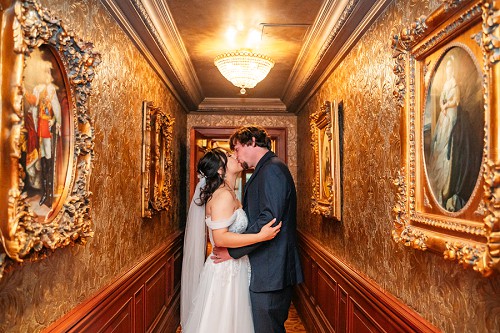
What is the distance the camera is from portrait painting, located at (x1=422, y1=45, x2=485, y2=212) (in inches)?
52.0

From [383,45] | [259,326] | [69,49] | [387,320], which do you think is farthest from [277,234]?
[69,49]

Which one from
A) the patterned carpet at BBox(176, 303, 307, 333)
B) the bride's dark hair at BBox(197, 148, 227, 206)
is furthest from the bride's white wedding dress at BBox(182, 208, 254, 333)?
the patterned carpet at BBox(176, 303, 307, 333)

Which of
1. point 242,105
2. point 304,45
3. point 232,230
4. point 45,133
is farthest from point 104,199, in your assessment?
point 242,105

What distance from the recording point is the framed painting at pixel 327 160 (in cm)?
330

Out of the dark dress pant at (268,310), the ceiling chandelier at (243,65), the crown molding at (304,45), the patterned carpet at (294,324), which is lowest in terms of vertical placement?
the patterned carpet at (294,324)

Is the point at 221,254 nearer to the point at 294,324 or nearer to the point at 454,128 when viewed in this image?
the point at 454,128

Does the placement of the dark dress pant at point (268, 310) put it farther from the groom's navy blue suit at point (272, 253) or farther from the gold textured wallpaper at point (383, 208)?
the gold textured wallpaper at point (383, 208)

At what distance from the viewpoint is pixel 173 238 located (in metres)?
4.59

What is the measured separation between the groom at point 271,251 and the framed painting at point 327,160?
20.4 inches

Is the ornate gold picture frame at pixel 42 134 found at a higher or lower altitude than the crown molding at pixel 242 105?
lower

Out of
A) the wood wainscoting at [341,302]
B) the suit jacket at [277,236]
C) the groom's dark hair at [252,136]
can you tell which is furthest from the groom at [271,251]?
the wood wainscoting at [341,302]

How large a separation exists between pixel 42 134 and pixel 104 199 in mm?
922

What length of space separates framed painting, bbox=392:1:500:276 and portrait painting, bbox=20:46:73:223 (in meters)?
1.39

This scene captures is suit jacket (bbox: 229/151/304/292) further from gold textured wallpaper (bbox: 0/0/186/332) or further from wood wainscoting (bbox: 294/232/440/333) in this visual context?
gold textured wallpaper (bbox: 0/0/186/332)
